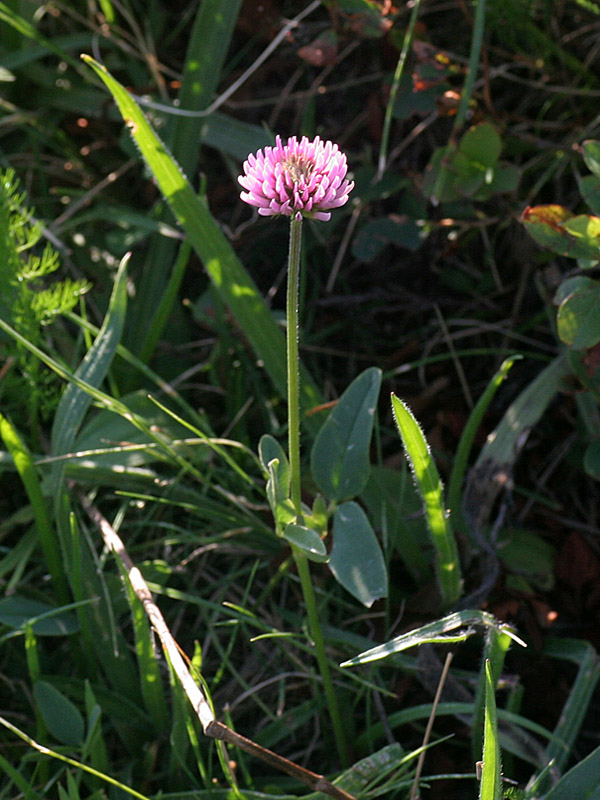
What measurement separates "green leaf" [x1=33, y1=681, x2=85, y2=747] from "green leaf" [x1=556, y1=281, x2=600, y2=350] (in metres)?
0.93

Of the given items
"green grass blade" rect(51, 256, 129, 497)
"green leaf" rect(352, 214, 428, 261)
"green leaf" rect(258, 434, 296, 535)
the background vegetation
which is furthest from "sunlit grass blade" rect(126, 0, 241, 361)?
"green leaf" rect(258, 434, 296, 535)

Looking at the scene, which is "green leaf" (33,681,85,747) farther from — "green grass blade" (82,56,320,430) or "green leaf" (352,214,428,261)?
"green leaf" (352,214,428,261)

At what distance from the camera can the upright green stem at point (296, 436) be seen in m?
0.91

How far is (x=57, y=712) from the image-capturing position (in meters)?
1.23

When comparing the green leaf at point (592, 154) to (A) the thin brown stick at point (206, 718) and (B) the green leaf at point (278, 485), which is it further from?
(A) the thin brown stick at point (206, 718)

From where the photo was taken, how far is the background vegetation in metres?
1.29

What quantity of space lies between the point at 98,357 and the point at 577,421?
36.2 inches

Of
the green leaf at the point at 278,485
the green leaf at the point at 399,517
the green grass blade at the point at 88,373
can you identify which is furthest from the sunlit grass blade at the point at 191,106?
the green leaf at the point at 278,485

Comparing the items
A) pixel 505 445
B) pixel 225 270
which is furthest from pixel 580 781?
pixel 225 270

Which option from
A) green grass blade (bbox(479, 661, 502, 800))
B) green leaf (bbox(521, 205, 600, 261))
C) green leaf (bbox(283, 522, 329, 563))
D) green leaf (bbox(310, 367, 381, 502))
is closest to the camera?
green grass blade (bbox(479, 661, 502, 800))

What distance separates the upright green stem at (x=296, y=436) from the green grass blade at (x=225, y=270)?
0.39m

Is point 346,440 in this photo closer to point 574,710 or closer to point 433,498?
point 433,498

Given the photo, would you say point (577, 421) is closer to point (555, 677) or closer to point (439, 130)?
point (555, 677)

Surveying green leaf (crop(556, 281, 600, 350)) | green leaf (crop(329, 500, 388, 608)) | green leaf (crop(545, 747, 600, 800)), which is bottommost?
green leaf (crop(545, 747, 600, 800))
